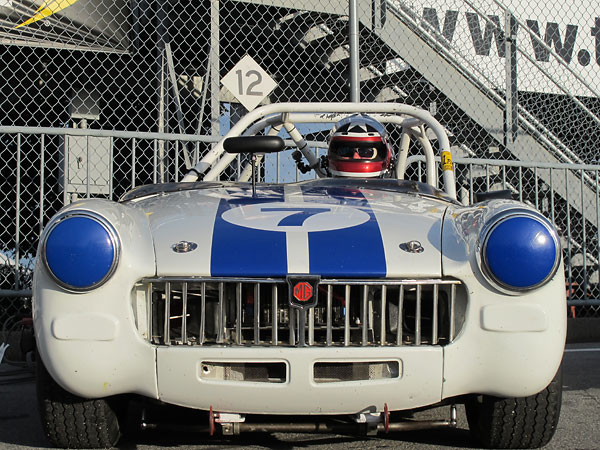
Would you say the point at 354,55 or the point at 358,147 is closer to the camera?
the point at 358,147

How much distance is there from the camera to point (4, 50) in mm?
8672

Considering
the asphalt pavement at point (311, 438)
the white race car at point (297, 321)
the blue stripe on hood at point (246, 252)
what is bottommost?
the asphalt pavement at point (311, 438)

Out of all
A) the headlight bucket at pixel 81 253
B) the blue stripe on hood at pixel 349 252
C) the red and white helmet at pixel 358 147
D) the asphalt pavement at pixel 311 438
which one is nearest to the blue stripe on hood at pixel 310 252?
the blue stripe on hood at pixel 349 252

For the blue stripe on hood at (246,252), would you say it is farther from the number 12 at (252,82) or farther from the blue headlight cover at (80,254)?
the number 12 at (252,82)

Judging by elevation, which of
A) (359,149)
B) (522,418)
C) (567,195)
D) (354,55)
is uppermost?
(354,55)

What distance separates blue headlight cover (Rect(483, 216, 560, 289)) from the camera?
8.16ft

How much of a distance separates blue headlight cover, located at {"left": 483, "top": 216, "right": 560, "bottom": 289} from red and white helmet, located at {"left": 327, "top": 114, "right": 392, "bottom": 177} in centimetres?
192

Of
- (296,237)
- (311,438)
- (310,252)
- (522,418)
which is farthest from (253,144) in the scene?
(522,418)

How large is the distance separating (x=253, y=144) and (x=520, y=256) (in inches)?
49.0

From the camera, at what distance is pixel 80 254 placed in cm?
247

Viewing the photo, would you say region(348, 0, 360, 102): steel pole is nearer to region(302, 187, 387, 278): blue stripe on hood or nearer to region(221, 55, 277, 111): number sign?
region(221, 55, 277, 111): number sign

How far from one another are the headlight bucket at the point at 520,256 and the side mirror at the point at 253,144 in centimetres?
105

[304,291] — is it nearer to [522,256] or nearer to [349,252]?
[349,252]

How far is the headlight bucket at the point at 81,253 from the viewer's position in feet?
8.08
